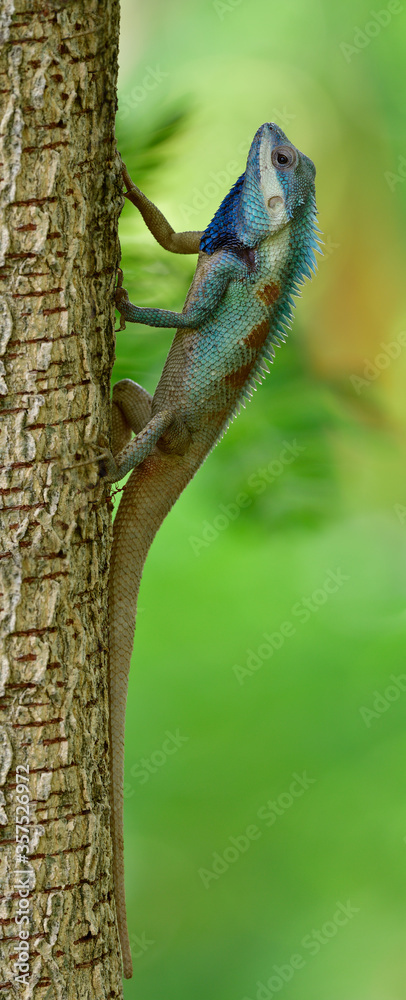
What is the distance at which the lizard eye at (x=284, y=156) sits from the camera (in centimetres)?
225

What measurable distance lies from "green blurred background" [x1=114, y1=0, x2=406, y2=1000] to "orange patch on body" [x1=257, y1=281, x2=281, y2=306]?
164cm

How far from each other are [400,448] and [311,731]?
59.1 inches

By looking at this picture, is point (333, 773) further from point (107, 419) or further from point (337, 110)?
point (337, 110)

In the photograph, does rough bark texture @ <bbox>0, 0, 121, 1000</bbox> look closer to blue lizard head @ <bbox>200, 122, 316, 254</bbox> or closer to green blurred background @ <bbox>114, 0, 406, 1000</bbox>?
blue lizard head @ <bbox>200, 122, 316, 254</bbox>

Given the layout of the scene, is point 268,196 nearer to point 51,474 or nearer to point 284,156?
point 284,156

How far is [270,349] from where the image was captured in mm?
2312

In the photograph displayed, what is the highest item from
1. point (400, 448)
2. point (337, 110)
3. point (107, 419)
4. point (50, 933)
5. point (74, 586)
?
point (337, 110)

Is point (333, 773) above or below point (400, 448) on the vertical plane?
below

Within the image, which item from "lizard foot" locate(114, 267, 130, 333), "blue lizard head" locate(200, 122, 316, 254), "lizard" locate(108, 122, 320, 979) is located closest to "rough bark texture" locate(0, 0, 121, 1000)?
"lizard foot" locate(114, 267, 130, 333)

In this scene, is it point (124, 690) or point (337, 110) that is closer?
point (124, 690)

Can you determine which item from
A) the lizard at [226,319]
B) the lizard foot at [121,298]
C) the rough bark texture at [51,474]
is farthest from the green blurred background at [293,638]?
the rough bark texture at [51,474]

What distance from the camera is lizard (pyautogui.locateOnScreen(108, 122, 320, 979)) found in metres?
2.20

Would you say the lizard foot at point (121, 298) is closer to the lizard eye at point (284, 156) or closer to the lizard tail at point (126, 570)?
the lizard tail at point (126, 570)

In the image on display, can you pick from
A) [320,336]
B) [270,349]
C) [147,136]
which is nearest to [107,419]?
[270,349]
